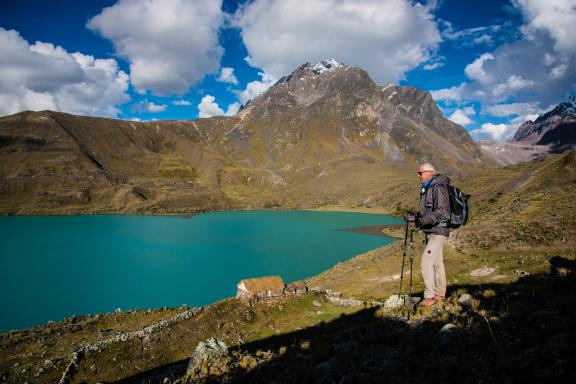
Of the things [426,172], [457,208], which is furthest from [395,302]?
[426,172]

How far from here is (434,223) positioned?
420 inches

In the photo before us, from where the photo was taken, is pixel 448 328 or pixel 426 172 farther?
pixel 426 172

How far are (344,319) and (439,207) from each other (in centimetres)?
1293

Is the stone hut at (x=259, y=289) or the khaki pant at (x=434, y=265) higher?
the khaki pant at (x=434, y=265)

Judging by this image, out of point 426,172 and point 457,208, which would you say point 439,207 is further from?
point 426,172

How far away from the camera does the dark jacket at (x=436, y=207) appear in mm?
10505

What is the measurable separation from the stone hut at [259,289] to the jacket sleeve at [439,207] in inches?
744

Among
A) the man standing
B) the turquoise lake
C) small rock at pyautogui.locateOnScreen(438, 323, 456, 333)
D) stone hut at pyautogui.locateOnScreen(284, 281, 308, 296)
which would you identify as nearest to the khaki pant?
the man standing

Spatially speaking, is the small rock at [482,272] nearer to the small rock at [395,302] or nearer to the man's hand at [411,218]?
the small rock at [395,302]

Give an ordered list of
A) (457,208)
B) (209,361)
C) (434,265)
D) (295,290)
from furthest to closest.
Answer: (295,290) < (209,361) < (434,265) < (457,208)

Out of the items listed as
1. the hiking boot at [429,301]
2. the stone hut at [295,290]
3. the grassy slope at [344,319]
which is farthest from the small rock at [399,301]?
the stone hut at [295,290]

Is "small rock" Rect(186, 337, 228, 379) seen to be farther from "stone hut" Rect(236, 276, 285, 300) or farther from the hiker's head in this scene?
"stone hut" Rect(236, 276, 285, 300)

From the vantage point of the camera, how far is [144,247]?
102m

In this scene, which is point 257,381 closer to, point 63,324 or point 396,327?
point 396,327
